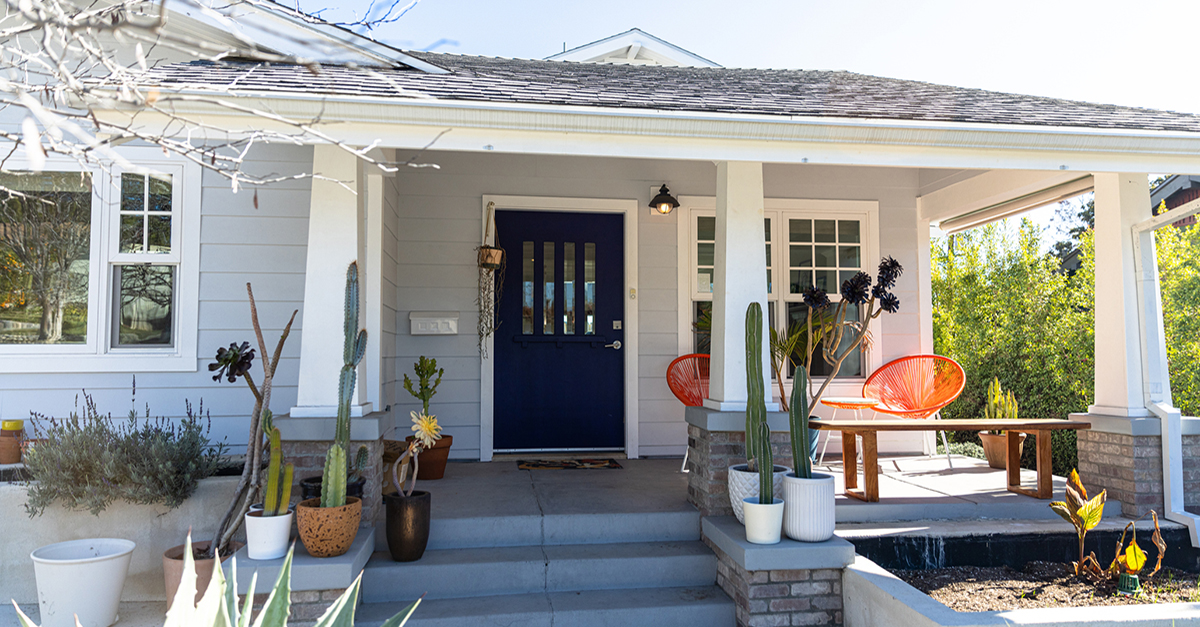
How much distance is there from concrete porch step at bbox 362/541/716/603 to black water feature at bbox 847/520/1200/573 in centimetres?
94

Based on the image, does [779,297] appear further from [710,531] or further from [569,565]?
[569,565]

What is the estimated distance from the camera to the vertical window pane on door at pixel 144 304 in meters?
4.73

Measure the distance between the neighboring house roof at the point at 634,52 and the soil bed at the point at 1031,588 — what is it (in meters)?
4.57

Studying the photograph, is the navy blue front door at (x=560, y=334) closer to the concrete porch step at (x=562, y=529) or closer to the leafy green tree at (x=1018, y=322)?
the concrete porch step at (x=562, y=529)

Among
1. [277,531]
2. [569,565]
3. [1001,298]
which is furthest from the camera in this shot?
[1001,298]

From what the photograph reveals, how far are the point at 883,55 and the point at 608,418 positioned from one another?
17.4m

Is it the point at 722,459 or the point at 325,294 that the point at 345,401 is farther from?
the point at 722,459

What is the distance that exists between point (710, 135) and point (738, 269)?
0.76 metres

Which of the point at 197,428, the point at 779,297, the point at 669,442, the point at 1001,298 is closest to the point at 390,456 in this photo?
the point at 197,428

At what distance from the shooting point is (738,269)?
13.2ft

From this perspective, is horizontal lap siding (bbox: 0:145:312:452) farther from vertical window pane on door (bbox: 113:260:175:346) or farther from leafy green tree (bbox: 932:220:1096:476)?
leafy green tree (bbox: 932:220:1096:476)

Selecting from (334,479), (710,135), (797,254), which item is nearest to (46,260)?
(334,479)

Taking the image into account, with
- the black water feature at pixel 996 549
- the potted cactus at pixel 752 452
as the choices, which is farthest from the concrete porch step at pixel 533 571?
the black water feature at pixel 996 549

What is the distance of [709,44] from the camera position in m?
13.9
